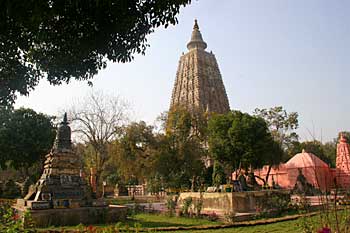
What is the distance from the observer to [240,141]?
2738 cm

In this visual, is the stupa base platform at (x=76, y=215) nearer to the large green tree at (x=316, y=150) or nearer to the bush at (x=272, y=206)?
the bush at (x=272, y=206)

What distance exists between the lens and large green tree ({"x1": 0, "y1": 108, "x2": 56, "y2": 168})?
101ft

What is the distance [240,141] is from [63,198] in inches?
708

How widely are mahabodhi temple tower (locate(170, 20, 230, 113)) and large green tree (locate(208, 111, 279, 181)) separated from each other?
20.0 meters

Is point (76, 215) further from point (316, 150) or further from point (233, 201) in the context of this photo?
point (316, 150)

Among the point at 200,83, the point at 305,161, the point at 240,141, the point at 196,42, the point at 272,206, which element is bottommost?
the point at 272,206

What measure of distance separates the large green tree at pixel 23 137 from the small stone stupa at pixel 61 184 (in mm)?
19436

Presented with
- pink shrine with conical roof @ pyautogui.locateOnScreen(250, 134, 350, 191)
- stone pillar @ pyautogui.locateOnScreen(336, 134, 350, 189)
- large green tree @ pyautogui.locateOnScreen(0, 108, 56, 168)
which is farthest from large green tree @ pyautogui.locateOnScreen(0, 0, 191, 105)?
stone pillar @ pyautogui.locateOnScreen(336, 134, 350, 189)

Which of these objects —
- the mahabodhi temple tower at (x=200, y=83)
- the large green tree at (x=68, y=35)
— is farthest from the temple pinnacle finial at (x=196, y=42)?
the large green tree at (x=68, y=35)

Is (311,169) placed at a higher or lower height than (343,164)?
lower

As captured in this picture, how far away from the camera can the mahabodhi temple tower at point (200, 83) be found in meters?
51.3

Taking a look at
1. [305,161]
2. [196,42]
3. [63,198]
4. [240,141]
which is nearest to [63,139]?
[63,198]

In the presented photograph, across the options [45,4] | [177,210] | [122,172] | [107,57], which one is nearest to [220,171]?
[177,210]

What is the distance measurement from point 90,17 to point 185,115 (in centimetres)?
2774
